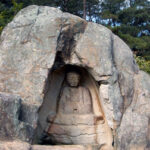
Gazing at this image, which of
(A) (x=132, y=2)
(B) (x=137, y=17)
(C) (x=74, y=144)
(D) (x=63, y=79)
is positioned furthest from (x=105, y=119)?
(A) (x=132, y=2)

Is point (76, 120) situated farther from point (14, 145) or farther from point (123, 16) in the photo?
point (123, 16)

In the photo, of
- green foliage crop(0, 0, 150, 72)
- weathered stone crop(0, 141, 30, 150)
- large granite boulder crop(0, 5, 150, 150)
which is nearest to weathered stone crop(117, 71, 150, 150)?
large granite boulder crop(0, 5, 150, 150)

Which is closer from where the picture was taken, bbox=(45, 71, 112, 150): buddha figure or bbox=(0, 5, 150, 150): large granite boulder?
bbox=(0, 5, 150, 150): large granite boulder

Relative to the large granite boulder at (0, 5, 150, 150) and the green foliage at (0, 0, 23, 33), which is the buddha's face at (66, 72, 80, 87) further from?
the green foliage at (0, 0, 23, 33)

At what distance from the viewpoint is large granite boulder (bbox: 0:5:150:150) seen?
363 centimetres

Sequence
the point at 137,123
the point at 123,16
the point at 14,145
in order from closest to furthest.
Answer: the point at 14,145, the point at 137,123, the point at 123,16

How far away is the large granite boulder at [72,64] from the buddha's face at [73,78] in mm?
237

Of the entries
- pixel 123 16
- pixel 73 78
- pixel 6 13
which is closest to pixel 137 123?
pixel 73 78

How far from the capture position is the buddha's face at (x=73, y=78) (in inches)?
168

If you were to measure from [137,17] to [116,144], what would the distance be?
12.4 m

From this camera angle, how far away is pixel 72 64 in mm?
3998

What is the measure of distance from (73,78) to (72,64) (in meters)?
0.37

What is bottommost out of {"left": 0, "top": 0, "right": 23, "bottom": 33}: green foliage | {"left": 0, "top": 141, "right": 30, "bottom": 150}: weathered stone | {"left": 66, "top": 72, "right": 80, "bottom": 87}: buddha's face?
{"left": 0, "top": 141, "right": 30, "bottom": 150}: weathered stone

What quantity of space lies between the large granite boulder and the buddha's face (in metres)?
0.24
